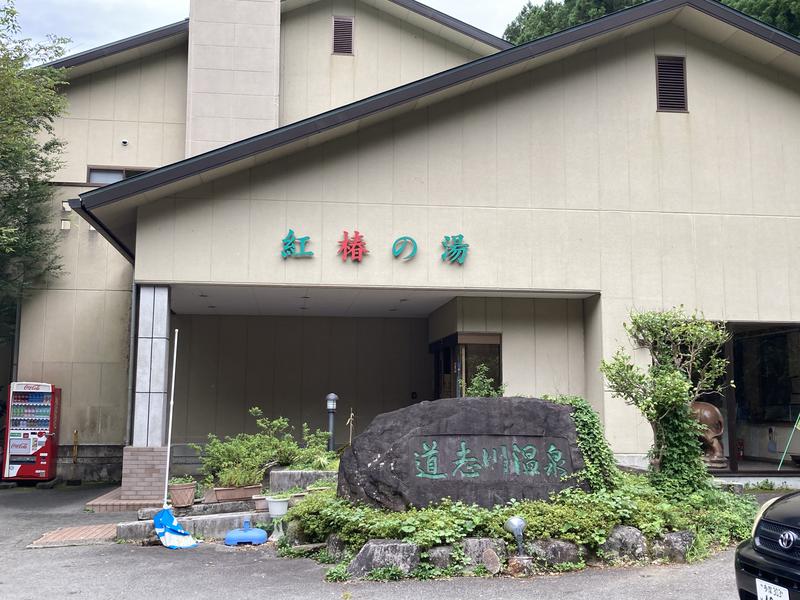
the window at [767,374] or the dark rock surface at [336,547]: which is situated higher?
the window at [767,374]

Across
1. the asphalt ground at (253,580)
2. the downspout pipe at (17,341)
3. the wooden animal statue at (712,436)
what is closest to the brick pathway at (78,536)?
the asphalt ground at (253,580)

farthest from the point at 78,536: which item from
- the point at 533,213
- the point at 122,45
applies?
the point at 122,45

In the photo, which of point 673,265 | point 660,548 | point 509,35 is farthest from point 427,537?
point 509,35

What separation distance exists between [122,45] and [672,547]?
1641cm

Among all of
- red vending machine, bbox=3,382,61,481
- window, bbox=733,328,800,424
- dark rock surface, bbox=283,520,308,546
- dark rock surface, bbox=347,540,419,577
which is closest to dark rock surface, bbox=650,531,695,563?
dark rock surface, bbox=347,540,419,577

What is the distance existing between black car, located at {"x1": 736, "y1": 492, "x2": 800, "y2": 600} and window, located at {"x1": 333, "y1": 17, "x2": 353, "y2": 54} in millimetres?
16538

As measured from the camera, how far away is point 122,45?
18266 mm

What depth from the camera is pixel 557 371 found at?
14.8m

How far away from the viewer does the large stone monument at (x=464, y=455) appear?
8820mm

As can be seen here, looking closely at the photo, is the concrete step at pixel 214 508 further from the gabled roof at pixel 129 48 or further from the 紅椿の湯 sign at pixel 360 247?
the gabled roof at pixel 129 48

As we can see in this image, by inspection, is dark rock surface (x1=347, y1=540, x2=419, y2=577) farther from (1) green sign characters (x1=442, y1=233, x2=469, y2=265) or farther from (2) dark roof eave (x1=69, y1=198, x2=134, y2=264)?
(2) dark roof eave (x1=69, y1=198, x2=134, y2=264)

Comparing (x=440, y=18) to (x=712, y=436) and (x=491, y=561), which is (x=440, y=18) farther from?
(x=491, y=561)

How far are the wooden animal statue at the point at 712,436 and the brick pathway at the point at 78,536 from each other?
34.5ft

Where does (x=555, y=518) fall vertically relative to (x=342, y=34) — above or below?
below
